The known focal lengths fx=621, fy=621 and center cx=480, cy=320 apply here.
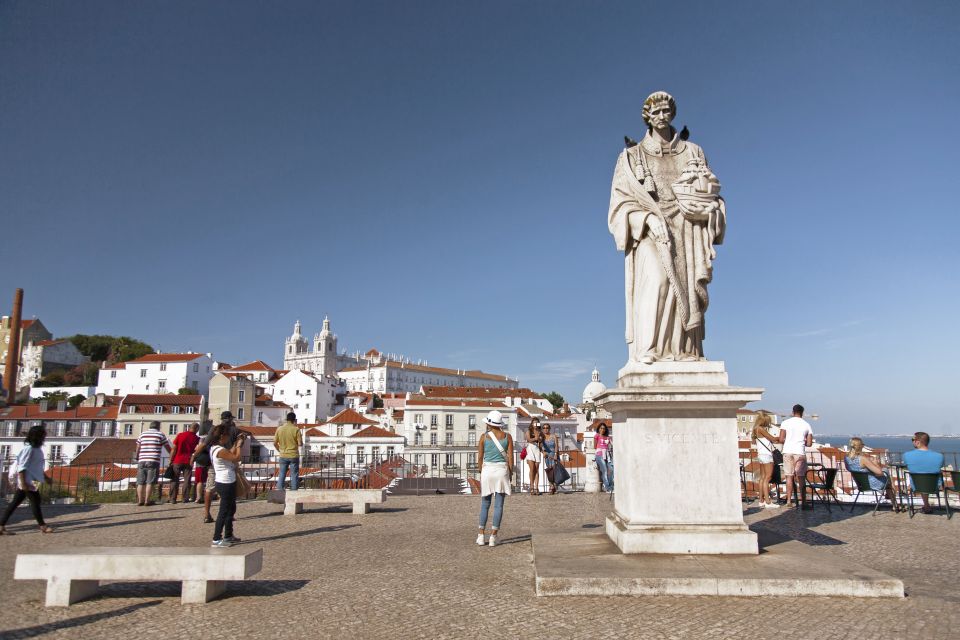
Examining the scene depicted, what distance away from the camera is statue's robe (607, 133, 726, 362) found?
6.04 m

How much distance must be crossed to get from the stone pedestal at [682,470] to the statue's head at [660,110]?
9.25ft

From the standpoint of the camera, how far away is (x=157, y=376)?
91312 mm

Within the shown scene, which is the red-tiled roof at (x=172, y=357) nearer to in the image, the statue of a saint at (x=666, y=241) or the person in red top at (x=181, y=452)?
the person in red top at (x=181, y=452)

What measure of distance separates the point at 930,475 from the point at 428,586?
25.9 feet

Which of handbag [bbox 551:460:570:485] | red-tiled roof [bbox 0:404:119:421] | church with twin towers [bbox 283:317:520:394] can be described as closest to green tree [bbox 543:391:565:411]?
church with twin towers [bbox 283:317:520:394]

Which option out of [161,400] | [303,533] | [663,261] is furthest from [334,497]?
[161,400]

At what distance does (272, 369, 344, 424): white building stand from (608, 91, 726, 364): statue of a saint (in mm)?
94325

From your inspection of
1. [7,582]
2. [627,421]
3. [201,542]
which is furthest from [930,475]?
[7,582]

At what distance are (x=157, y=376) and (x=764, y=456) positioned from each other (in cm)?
9651

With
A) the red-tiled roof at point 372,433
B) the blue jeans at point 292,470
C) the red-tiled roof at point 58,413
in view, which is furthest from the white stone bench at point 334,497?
the red-tiled roof at point 58,413

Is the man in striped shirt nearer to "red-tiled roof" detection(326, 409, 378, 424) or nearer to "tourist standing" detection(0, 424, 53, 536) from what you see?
"tourist standing" detection(0, 424, 53, 536)

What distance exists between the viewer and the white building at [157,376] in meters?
90.6

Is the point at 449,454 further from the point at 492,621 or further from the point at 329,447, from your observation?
the point at 492,621

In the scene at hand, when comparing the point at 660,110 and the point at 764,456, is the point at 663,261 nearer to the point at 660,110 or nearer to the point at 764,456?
the point at 660,110
